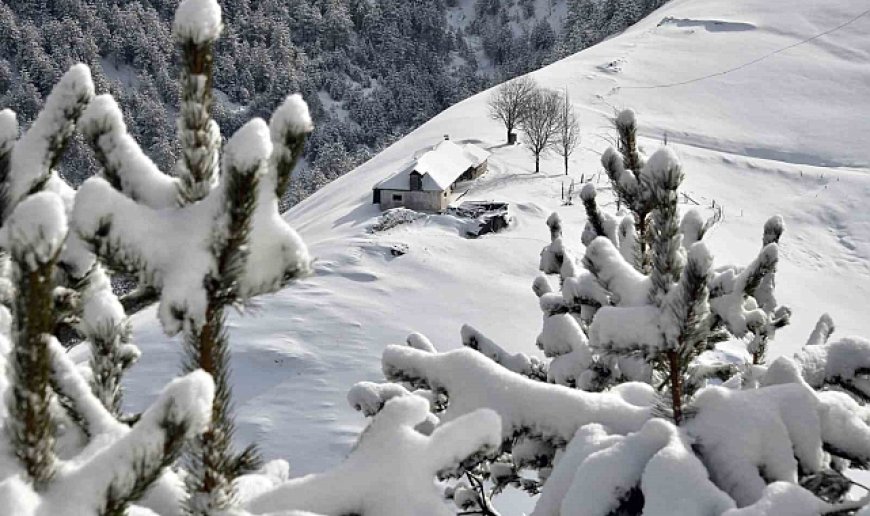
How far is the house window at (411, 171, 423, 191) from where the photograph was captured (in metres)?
31.5

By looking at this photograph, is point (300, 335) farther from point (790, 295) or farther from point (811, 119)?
point (811, 119)

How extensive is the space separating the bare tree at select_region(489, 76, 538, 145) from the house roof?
3.31m

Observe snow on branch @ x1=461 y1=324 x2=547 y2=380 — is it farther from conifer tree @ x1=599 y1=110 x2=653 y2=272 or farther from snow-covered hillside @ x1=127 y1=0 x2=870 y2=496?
snow-covered hillside @ x1=127 y1=0 x2=870 y2=496

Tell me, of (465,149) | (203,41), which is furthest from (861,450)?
(465,149)

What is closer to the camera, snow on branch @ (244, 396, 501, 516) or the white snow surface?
the white snow surface

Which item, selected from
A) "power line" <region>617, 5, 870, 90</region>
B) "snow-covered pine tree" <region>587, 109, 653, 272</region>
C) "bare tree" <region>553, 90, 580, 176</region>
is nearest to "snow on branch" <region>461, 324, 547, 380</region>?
"snow-covered pine tree" <region>587, 109, 653, 272</region>

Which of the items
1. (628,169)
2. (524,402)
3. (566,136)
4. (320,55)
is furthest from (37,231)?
(320,55)

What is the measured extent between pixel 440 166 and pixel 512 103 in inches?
345

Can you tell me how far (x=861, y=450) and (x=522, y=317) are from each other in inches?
778

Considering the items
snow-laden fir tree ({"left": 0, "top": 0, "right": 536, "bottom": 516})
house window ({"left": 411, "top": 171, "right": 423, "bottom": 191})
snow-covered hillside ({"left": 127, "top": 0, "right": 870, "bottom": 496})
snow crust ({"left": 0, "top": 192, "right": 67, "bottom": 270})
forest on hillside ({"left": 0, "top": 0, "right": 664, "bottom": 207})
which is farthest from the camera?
forest on hillside ({"left": 0, "top": 0, "right": 664, "bottom": 207})

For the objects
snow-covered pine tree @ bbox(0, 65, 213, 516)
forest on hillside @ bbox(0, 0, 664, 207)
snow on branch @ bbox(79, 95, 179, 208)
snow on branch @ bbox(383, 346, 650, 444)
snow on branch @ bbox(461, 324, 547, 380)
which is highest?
snow on branch @ bbox(79, 95, 179, 208)

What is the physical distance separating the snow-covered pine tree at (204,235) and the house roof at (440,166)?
29670mm

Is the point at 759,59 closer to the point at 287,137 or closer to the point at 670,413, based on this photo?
the point at 670,413

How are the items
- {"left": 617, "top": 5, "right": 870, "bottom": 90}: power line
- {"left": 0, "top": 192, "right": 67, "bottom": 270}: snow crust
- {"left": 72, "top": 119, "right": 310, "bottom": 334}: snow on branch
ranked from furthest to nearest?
{"left": 617, "top": 5, "right": 870, "bottom": 90}: power line
{"left": 72, "top": 119, "right": 310, "bottom": 334}: snow on branch
{"left": 0, "top": 192, "right": 67, "bottom": 270}: snow crust
